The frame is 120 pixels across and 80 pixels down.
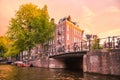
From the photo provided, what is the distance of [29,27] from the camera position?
38.8 metres

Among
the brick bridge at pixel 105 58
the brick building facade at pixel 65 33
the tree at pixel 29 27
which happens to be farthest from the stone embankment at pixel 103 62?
the brick building facade at pixel 65 33

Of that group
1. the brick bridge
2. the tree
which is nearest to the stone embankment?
the brick bridge

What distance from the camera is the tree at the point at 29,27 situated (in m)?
37.0

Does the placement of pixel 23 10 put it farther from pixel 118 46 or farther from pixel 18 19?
pixel 118 46

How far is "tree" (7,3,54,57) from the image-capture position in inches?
1457

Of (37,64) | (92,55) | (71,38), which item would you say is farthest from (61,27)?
(92,55)

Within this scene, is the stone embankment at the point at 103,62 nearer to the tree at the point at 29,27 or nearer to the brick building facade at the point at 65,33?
the tree at the point at 29,27

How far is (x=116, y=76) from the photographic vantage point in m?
15.6

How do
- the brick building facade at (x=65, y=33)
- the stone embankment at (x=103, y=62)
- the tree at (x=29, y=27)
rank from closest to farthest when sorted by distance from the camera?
the stone embankment at (x=103, y=62) → the tree at (x=29, y=27) → the brick building facade at (x=65, y=33)

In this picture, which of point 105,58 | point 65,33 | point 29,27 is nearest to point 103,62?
point 105,58

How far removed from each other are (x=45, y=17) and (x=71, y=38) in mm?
22731

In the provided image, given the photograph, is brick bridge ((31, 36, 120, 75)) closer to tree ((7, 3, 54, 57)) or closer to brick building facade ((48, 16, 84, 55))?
tree ((7, 3, 54, 57))

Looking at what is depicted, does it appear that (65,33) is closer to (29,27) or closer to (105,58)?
(29,27)

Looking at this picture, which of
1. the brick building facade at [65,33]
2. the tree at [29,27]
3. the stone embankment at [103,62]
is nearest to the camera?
the stone embankment at [103,62]
